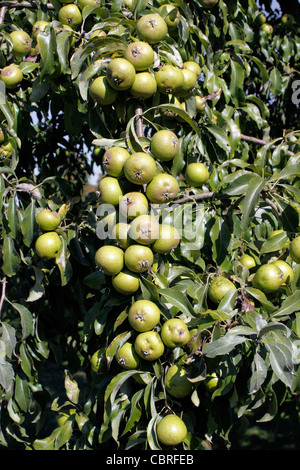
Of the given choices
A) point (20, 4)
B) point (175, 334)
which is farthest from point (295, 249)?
point (20, 4)

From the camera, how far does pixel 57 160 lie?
3049 millimetres

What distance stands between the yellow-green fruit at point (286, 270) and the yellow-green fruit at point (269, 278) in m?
0.08

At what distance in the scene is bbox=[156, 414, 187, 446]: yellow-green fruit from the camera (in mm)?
1442

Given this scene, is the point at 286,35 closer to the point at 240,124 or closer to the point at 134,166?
the point at 240,124

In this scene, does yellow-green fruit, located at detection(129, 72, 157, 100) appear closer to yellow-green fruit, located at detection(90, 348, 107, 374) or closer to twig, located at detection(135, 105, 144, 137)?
twig, located at detection(135, 105, 144, 137)

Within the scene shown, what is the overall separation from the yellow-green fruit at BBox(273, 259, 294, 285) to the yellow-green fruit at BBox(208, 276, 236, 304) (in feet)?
0.68

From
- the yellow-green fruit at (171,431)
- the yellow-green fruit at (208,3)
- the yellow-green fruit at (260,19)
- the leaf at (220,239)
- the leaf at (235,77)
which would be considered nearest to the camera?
the yellow-green fruit at (171,431)

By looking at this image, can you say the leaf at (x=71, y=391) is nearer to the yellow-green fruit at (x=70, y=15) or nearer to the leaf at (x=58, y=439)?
the leaf at (x=58, y=439)

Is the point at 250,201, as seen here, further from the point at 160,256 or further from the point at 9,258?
the point at 9,258

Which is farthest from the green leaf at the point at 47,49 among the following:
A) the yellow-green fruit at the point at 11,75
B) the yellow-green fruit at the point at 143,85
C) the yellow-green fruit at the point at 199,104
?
the yellow-green fruit at the point at 199,104

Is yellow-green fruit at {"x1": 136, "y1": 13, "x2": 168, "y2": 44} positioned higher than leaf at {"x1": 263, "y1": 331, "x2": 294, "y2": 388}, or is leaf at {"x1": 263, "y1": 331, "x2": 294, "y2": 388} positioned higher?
yellow-green fruit at {"x1": 136, "y1": 13, "x2": 168, "y2": 44}

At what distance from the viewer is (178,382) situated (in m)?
1.52

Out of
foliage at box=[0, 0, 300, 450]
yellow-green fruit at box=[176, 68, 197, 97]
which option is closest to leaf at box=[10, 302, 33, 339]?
foliage at box=[0, 0, 300, 450]

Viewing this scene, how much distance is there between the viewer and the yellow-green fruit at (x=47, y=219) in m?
1.93
